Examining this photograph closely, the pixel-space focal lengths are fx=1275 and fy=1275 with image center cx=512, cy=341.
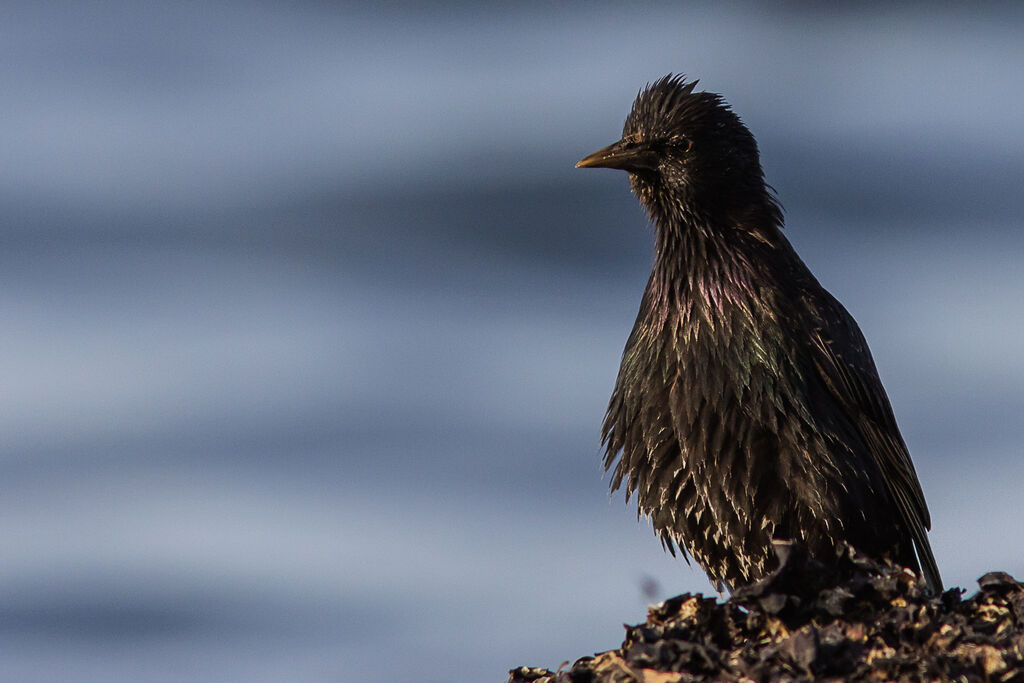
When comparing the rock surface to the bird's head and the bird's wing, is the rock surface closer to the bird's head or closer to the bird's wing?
the bird's wing

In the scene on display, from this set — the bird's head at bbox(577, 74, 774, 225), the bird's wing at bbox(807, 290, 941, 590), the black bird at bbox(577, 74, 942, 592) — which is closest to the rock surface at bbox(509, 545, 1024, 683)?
the black bird at bbox(577, 74, 942, 592)

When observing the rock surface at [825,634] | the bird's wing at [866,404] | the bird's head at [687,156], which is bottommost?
the rock surface at [825,634]

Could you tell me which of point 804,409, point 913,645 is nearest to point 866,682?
point 913,645

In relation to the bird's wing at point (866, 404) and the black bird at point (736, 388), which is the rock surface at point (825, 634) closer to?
the black bird at point (736, 388)

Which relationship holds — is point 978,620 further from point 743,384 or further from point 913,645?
point 743,384

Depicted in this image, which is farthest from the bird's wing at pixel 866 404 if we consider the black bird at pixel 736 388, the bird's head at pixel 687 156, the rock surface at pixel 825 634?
the rock surface at pixel 825 634
